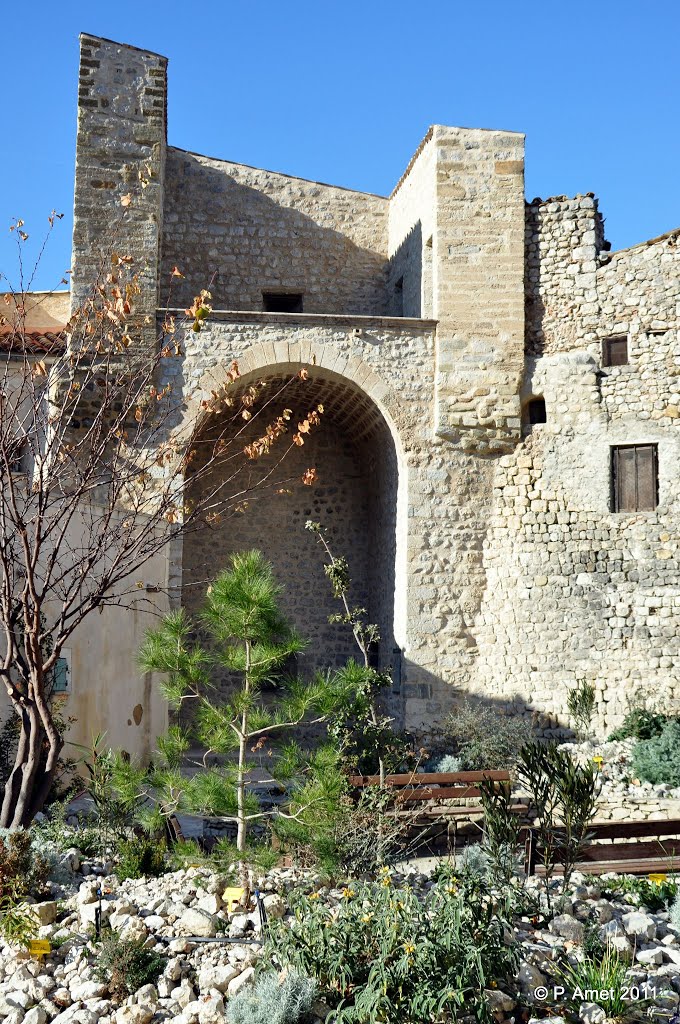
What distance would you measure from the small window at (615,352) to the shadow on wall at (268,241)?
4031mm

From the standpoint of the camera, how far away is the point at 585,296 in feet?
40.0

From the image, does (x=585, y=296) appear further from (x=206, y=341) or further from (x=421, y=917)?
(x=421, y=917)

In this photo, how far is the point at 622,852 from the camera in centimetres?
718

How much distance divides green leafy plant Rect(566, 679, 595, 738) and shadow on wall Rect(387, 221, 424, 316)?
507cm

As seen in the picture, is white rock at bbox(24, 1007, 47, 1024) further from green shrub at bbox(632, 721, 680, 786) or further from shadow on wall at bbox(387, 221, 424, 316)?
shadow on wall at bbox(387, 221, 424, 316)

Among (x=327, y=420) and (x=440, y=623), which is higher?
(x=327, y=420)

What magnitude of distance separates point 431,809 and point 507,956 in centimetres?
417

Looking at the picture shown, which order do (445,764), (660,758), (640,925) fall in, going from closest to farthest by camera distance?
(640,925) → (660,758) → (445,764)

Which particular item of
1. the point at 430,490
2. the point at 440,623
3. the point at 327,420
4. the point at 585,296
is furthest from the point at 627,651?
the point at 327,420

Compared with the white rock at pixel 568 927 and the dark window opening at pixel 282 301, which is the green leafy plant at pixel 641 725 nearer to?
the white rock at pixel 568 927

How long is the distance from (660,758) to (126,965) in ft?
22.4

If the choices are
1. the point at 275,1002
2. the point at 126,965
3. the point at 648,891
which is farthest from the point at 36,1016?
the point at 648,891

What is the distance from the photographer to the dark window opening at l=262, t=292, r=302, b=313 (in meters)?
14.7

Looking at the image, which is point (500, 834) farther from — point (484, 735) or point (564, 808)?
point (484, 735)
